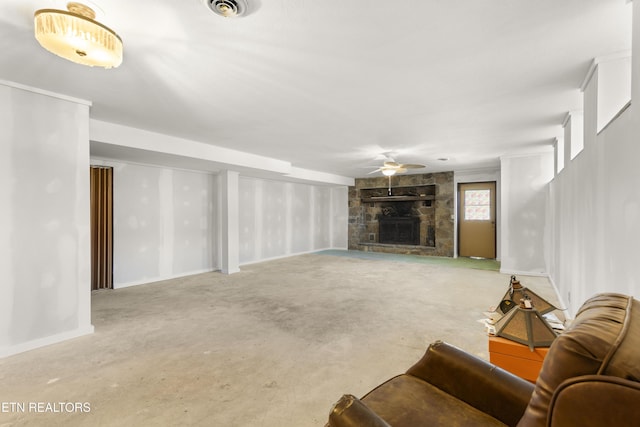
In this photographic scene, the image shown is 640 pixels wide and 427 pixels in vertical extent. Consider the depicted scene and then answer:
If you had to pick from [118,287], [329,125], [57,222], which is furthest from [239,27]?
[118,287]

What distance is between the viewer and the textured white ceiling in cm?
166

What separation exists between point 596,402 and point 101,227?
5.63 metres

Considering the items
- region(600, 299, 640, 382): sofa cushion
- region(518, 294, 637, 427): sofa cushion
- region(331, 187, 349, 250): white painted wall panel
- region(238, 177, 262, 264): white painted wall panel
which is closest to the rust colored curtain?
region(238, 177, 262, 264): white painted wall panel

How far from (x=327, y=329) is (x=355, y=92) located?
7.86ft

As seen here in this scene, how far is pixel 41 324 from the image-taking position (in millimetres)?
2688

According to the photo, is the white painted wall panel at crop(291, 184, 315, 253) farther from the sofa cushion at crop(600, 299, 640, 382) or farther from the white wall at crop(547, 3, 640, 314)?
the sofa cushion at crop(600, 299, 640, 382)

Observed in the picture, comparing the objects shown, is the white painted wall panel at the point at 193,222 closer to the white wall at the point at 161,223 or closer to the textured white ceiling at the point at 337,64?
the white wall at the point at 161,223

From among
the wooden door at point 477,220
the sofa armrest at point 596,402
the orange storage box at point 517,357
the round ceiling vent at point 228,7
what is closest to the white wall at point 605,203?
the orange storage box at point 517,357

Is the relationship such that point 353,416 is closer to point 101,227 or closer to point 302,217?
point 101,227

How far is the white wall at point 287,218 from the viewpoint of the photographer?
23.5 feet

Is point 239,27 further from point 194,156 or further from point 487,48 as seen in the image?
point 194,156

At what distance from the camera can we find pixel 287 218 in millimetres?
8281

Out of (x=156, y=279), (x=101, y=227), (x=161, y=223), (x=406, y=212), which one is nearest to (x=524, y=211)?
(x=406, y=212)

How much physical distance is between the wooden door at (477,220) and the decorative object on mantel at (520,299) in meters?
6.18
